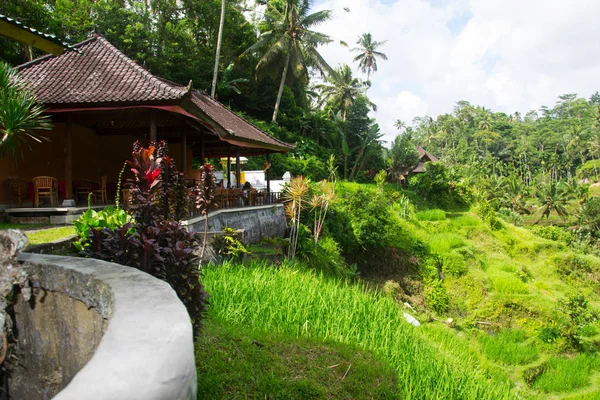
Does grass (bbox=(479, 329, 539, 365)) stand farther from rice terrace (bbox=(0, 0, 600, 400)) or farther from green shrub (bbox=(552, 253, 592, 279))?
green shrub (bbox=(552, 253, 592, 279))

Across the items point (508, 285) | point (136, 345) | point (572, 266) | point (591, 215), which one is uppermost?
point (136, 345)

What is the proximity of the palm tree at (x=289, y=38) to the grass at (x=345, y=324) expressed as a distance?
21.7 meters

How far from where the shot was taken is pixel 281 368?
408 centimetres

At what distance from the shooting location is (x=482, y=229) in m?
21.8

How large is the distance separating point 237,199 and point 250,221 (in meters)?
0.68

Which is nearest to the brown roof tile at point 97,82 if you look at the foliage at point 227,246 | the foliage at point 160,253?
the foliage at point 227,246

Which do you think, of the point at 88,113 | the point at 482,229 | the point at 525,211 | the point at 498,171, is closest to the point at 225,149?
the point at 88,113

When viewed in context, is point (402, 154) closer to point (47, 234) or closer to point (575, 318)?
point (575, 318)

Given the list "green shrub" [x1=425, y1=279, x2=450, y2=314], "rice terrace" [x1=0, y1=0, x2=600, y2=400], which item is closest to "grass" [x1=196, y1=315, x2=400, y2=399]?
"rice terrace" [x1=0, y1=0, x2=600, y2=400]

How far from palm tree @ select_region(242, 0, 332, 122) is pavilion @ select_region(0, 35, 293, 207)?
48.5ft

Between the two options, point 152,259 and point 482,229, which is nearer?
point 152,259

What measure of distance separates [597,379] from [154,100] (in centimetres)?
1246

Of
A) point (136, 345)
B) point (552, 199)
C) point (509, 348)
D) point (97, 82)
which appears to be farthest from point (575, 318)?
point (552, 199)

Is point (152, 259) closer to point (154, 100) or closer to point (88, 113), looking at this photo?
point (154, 100)
